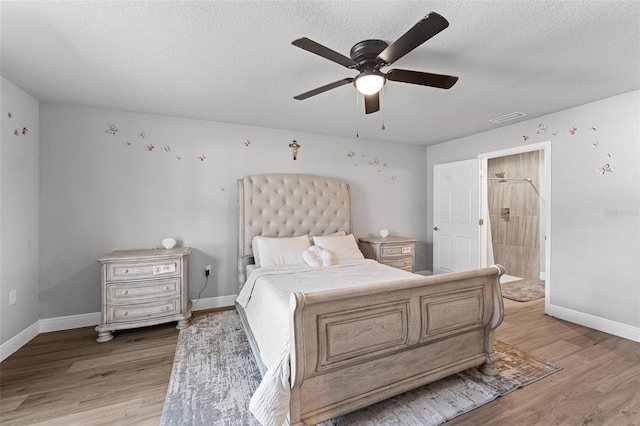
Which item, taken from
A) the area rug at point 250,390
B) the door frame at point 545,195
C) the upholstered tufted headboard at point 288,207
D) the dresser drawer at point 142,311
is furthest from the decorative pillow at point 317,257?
the door frame at point 545,195

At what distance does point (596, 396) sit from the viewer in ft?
6.45

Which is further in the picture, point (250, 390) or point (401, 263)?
point (401, 263)

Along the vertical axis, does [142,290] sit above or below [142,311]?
above

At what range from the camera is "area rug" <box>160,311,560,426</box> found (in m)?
1.76

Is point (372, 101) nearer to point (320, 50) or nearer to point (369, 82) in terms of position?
point (369, 82)

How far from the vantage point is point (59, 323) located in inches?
120

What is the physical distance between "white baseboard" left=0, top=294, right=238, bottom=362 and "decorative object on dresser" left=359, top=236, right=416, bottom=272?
2.13 meters

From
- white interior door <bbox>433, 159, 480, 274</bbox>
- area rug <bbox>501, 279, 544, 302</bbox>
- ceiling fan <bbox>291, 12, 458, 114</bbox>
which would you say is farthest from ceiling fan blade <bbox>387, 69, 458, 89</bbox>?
area rug <bbox>501, 279, 544, 302</bbox>

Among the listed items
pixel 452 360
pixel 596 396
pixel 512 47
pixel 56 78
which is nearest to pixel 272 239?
pixel 452 360

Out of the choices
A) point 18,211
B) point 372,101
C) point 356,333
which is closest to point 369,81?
point 372,101

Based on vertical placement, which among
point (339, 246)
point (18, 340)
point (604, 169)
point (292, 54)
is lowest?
point (18, 340)

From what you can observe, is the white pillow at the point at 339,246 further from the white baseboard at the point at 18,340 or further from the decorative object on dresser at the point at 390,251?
the white baseboard at the point at 18,340

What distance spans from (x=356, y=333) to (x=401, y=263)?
2.74 metres

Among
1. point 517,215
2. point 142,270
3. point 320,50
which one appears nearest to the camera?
point 320,50
